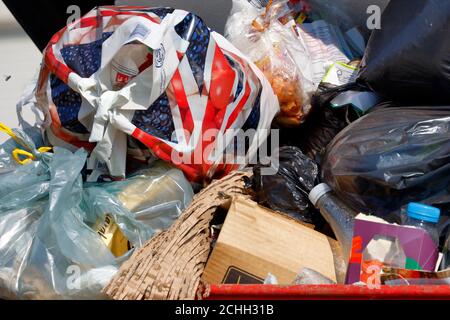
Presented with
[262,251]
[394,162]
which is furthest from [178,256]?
[394,162]

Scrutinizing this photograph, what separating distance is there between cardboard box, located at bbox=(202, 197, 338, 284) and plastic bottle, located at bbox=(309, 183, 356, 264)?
0.04 metres

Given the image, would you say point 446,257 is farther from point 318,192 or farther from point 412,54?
point 412,54

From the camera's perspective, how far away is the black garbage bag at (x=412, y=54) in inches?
60.0

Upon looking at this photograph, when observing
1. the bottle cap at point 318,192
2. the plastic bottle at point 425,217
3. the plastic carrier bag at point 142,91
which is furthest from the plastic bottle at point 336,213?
the plastic carrier bag at point 142,91

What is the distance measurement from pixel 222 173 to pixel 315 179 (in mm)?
286

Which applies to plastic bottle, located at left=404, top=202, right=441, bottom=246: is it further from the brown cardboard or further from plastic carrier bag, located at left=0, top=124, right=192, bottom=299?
plastic carrier bag, located at left=0, top=124, right=192, bottom=299

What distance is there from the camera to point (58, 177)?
1539 millimetres

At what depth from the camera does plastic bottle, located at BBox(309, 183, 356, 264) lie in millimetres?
1513

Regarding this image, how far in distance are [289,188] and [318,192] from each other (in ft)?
0.31

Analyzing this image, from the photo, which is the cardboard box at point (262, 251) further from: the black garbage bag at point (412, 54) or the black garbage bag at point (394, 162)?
the black garbage bag at point (412, 54)

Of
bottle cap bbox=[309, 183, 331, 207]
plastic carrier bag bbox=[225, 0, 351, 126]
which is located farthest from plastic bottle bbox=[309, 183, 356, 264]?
plastic carrier bag bbox=[225, 0, 351, 126]
